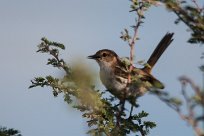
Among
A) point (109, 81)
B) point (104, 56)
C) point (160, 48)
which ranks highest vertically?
point (104, 56)

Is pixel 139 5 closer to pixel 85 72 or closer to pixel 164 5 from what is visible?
pixel 164 5

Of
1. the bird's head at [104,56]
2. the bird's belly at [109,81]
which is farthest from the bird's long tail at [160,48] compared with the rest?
the bird's belly at [109,81]

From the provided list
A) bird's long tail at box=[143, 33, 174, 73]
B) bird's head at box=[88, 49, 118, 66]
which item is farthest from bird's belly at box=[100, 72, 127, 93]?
bird's long tail at box=[143, 33, 174, 73]

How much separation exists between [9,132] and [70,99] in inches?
33.6

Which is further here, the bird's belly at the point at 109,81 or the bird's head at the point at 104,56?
the bird's head at the point at 104,56

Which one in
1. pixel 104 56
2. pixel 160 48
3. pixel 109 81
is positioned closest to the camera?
pixel 109 81

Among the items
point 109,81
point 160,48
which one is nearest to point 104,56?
point 160,48

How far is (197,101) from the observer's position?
2.49 metres

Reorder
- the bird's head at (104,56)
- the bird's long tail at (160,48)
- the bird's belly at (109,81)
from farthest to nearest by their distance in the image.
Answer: the bird's head at (104,56) → the bird's long tail at (160,48) → the bird's belly at (109,81)

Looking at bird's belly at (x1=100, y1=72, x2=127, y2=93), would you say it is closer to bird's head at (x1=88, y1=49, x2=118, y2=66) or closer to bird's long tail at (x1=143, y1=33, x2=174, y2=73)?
bird's head at (x1=88, y1=49, x2=118, y2=66)

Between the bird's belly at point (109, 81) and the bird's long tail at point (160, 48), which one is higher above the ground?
the bird's long tail at point (160, 48)

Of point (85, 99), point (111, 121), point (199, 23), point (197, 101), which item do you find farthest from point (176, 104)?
point (111, 121)

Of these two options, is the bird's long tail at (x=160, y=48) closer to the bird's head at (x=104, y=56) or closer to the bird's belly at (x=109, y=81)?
the bird's head at (x=104, y=56)

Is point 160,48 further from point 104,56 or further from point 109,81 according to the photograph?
point 109,81
